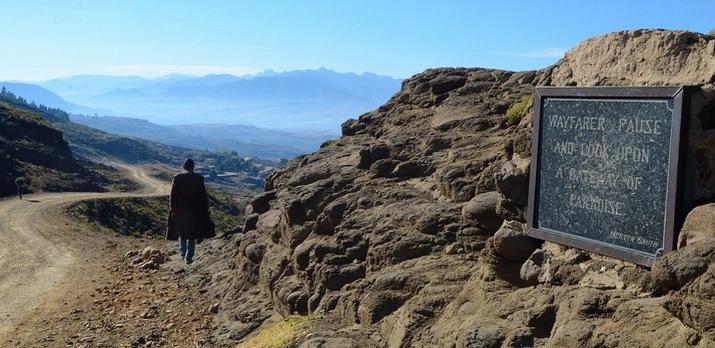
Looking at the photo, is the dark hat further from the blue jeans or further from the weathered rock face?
the blue jeans

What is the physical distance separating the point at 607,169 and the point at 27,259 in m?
17.1

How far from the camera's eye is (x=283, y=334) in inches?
338

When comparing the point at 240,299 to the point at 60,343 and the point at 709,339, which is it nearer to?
the point at 60,343

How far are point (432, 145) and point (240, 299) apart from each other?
419 centimetres

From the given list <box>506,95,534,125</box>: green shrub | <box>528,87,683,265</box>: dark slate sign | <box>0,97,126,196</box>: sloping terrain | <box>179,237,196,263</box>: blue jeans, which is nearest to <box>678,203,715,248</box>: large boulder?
<box>528,87,683,265</box>: dark slate sign

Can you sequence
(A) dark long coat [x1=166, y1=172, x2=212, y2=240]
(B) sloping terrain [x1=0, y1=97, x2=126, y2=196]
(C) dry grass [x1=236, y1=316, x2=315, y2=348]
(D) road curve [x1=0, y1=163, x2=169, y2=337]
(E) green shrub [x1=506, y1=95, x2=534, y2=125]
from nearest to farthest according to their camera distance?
(C) dry grass [x1=236, y1=316, x2=315, y2=348]
(E) green shrub [x1=506, y1=95, x2=534, y2=125]
(D) road curve [x1=0, y1=163, x2=169, y2=337]
(A) dark long coat [x1=166, y1=172, x2=212, y2=240]
(B) sloping terrain [x1=0, y1=97, x2=126, y2=196]

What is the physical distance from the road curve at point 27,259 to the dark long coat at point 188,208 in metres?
2.99

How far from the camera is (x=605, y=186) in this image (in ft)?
21.0

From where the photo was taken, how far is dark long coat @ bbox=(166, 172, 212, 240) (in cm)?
1405

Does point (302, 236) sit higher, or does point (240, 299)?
point (302, 236)

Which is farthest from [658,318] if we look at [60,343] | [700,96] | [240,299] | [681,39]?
[60,343]

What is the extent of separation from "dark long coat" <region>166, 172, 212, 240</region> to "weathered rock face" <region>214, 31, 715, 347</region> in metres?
0.92

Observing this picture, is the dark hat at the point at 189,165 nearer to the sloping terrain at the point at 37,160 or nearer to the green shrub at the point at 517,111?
the green shrub at the point at 517,111

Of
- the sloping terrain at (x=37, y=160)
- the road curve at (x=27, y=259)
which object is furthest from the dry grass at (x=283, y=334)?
the sloping terrain at (x=37, y=160)
